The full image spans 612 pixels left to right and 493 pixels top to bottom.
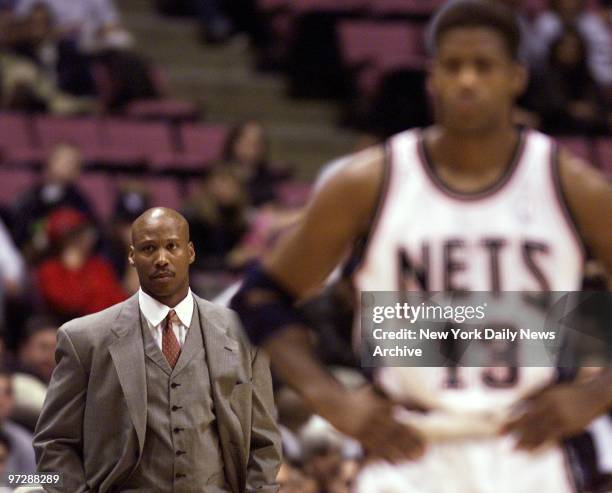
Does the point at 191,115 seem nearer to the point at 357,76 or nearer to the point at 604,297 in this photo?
the point at 357,76

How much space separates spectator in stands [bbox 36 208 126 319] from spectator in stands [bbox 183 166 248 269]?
890 mm

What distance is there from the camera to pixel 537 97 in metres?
10.5

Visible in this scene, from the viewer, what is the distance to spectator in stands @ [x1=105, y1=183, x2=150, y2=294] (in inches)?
294

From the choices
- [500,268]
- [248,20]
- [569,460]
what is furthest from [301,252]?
[248,20]

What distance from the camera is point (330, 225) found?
262 centimetres

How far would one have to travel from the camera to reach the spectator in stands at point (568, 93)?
10555 millimetres

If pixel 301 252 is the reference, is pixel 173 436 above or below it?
below

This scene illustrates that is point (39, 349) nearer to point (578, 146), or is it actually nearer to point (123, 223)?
point (123, 223)

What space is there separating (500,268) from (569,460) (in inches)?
15.7

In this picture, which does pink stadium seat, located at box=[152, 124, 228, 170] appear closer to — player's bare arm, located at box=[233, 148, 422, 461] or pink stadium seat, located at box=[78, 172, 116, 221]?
pink stadium seat, located at box=[78, 172, 116, 221]

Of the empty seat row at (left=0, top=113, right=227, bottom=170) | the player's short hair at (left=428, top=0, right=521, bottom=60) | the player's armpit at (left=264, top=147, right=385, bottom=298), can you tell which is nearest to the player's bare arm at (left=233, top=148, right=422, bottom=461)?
the player's armpit at (left=264, top=147, right=385, bottom=298)

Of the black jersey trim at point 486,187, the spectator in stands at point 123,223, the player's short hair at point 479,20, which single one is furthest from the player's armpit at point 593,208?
the spectator in stands at point 123,223

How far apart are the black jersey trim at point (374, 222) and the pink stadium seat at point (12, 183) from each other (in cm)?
580

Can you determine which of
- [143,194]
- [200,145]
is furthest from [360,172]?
[200,145]
